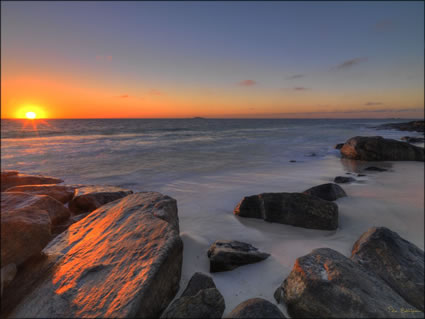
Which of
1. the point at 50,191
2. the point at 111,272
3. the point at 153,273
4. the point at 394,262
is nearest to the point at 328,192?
the point at 394,262

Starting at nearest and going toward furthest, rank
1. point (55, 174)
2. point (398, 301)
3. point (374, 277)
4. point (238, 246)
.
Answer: point (398, 301) → point (374, 277) → point (238, 246) → point (55, 174)

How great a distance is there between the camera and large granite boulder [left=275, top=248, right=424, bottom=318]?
209cm

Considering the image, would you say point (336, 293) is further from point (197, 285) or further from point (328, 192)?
point (328, 192)

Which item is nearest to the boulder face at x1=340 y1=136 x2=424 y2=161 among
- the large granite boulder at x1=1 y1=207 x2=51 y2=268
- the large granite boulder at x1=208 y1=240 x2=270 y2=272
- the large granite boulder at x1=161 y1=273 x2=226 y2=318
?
the large granite boulder at x1=208 y1=240 x2=270 y2=272

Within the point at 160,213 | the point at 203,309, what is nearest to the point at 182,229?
the point at 160,213

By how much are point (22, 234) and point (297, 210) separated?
4.42 meters

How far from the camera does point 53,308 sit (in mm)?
2131

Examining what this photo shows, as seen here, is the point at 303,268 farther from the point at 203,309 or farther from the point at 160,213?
the point at 160,213

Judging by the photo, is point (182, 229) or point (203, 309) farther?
point (182, 229)

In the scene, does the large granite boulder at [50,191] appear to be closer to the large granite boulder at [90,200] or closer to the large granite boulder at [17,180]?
the large granite boulder at [90,200]

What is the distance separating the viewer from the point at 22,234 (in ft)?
8.12

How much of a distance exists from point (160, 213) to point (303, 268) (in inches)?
86.3

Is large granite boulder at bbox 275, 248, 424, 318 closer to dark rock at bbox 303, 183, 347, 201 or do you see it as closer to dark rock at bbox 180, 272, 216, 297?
dark rock at bbox 180, 272, 216, 297

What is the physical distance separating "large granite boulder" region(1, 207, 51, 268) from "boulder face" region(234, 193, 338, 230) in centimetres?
377
